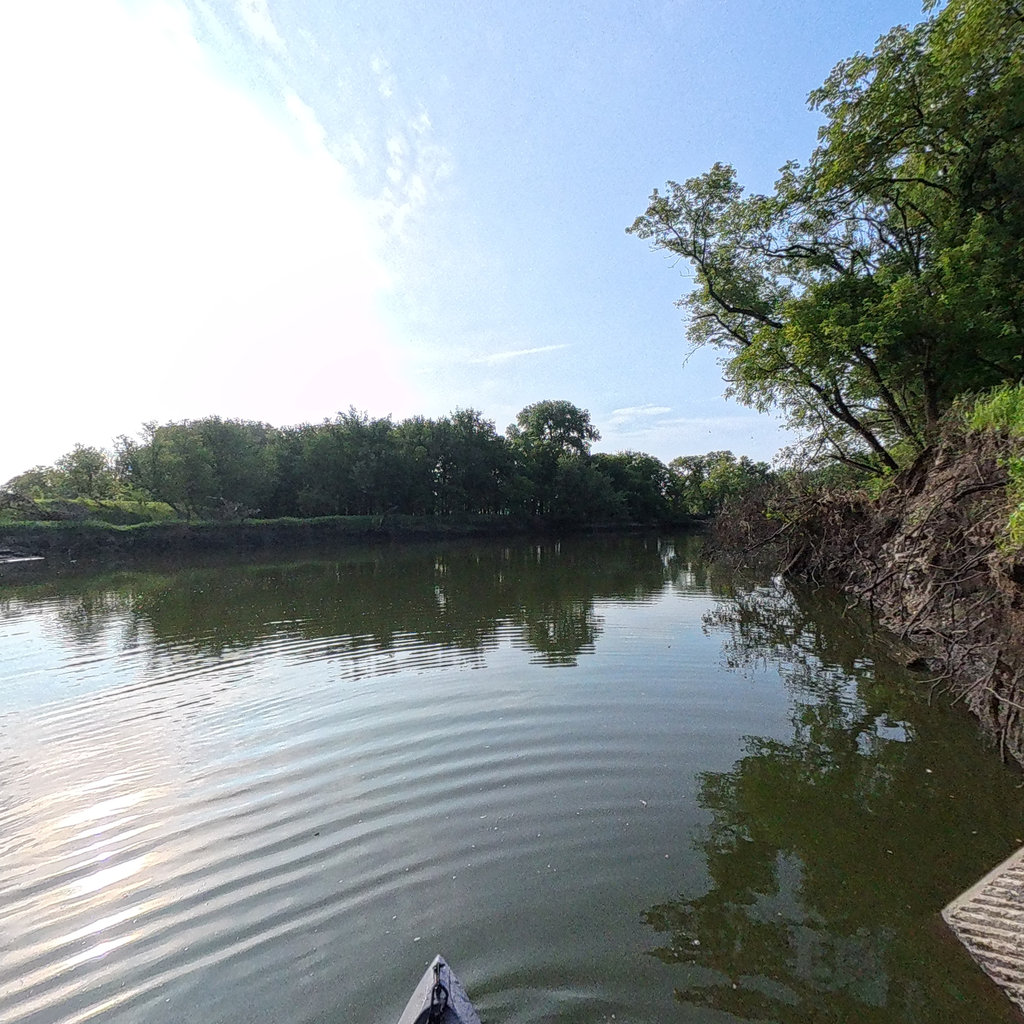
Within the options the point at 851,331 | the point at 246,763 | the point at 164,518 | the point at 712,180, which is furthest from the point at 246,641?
the point at 164,518

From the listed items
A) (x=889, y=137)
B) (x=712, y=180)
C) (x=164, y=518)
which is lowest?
(x=164, y=518)

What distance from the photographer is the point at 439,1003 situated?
2719 mm

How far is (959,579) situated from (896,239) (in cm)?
1475

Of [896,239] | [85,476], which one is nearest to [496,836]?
[896,239]

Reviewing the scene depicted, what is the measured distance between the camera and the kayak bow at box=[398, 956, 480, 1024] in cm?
268

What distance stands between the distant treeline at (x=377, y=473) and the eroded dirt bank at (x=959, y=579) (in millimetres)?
17477

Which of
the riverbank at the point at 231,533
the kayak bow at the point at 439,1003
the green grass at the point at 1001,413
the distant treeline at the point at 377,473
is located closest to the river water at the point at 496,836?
the kayak bow at the point at 439,1003

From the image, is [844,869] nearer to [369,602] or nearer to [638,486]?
[369,602]

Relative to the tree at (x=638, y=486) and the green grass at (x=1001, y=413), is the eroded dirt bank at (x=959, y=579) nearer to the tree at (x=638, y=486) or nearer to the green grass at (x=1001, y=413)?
the green grass at (x=1001, y=413)

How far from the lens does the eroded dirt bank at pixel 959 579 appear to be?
6.23m

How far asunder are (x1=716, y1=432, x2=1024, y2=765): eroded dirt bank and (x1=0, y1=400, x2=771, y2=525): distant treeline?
1748cm

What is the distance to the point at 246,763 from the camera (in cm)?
638

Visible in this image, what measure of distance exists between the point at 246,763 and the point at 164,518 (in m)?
48.8

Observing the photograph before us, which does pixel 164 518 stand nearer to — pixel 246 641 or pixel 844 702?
pixel 246 641
